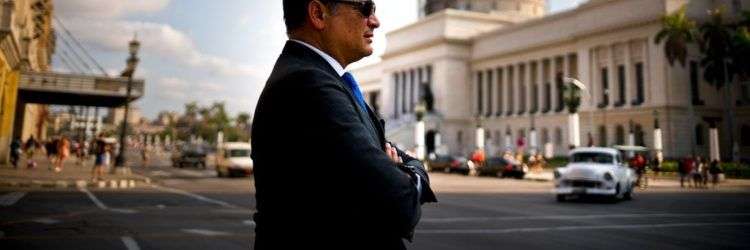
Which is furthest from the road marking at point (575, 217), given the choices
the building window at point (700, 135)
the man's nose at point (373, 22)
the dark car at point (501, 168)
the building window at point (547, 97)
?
the building window at point (547, 97)

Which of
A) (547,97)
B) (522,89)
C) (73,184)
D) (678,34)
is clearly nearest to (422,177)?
(73,184)

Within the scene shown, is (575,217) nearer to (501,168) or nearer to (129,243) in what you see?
(129,243)

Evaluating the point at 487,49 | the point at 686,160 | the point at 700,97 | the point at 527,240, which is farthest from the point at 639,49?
the point at 527,240

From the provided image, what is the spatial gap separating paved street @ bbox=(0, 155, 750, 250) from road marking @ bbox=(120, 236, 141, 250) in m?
0.01

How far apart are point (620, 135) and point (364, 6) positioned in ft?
191

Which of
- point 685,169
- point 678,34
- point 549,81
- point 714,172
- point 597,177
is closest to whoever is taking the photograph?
point 597,177

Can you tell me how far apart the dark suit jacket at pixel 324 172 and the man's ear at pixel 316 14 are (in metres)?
0.22

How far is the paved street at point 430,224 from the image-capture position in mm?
7824

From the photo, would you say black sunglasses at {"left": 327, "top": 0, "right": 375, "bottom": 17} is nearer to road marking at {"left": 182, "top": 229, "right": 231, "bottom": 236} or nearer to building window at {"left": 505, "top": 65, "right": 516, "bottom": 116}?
road marking at {"left": 182, "top": 229, "right": 231, "bottom": 236}

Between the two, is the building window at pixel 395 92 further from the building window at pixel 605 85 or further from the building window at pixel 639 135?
the building window at pixel 639 135

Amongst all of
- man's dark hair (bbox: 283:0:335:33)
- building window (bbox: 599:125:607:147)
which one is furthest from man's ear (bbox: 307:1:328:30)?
building window (bbox: 599:125:607:147)

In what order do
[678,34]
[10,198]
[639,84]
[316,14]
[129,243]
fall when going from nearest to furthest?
1. [316,14]
2. [129,243]
3. [10,198]
4. [678,34]
5. [639,84]

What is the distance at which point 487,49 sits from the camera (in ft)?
235

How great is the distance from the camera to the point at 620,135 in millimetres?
54812
